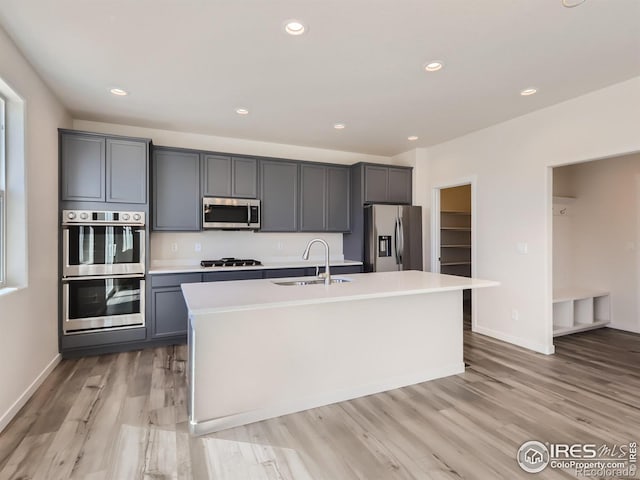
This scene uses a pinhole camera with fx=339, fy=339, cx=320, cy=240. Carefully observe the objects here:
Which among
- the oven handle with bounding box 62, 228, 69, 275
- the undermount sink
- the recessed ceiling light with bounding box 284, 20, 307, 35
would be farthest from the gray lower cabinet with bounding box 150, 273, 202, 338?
the recessed ceiling light with bounding box 284, 20, 307, 35

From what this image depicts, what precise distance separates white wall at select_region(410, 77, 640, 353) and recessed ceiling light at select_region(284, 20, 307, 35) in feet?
7.67

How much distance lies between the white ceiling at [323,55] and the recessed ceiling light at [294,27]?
40mm

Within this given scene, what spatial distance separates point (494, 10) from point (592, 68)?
135 cm

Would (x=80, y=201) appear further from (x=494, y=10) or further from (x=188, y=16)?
(x=494, y=10)

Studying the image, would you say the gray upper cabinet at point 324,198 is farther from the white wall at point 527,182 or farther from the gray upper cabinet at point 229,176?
the white wall at point 527,182

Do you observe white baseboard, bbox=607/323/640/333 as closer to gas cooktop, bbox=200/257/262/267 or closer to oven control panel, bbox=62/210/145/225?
gas cooktop, bbox=200/257/262/267

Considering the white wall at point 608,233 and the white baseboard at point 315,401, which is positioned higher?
the white wall at point 608,233

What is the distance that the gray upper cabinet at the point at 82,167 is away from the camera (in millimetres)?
3418

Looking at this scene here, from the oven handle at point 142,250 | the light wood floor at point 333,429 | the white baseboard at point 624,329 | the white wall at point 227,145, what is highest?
the white wall at point 227,145

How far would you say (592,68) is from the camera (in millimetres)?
2689

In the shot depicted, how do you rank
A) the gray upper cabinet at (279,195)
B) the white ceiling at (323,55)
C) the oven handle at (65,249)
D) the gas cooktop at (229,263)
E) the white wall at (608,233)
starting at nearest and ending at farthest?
the white ceiling at (323,55) → the oven handle at (65,249) → the gas cooktop at (229,263) → the white wall at (608,233) → the gray upper cabinet at (279,195)

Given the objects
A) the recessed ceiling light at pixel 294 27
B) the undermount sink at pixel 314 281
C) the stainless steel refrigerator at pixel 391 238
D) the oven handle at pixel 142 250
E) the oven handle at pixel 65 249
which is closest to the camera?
the recessed ceiling light at pixel 294 27

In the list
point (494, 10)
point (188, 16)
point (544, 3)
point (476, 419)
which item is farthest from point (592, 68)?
point (188, 16)

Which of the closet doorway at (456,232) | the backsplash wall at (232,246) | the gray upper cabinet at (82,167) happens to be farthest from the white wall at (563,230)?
the gray upper cabinet at (82,167)
